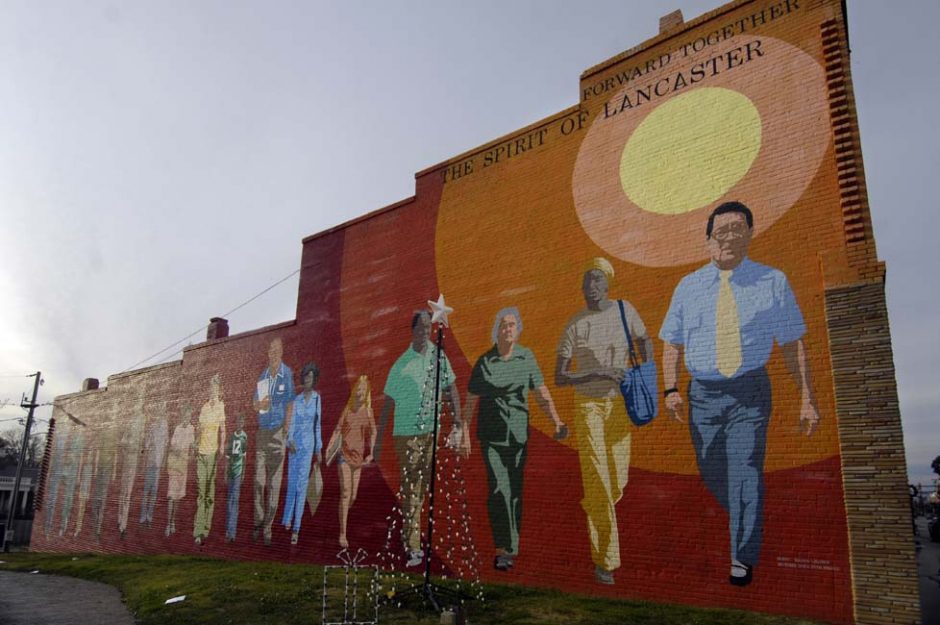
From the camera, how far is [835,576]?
720cm

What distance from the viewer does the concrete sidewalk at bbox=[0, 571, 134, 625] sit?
9.57 meters

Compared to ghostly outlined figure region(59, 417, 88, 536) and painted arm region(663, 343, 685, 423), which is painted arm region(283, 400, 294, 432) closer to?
painted arm region(663, 343, 685, 423)

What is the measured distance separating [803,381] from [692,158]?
369 centimetres

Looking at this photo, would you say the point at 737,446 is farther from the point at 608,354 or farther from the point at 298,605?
the point at 298,605

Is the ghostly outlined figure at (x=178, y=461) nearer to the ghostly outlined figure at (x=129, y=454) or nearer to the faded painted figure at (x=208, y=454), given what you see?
the faded painted figure at (x=208, y=454)

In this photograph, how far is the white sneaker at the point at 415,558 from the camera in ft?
37.3

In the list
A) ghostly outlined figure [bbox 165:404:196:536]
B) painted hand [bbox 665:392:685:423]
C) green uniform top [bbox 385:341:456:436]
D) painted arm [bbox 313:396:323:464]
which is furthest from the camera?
ghostly outlined figure [bbox 165:404:196:536]

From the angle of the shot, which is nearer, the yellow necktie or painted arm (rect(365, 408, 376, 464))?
the yellow necktie

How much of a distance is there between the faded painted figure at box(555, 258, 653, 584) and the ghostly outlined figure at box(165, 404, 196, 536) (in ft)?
42.3

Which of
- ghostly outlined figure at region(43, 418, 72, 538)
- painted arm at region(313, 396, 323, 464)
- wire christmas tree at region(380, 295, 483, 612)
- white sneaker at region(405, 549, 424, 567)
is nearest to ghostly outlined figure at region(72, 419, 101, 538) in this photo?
ghostly outlined figure at region(43, 418, 72, 538)

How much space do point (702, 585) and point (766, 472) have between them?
1.69m

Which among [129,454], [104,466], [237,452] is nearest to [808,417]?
[237,452]

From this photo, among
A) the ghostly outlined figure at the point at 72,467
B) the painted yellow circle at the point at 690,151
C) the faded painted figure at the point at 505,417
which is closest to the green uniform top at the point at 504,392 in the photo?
the faded painted figure at the point at 505,417

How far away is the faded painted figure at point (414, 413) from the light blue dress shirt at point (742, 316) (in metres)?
4.41
